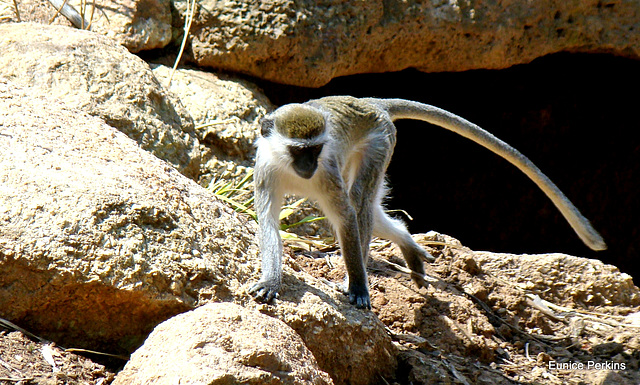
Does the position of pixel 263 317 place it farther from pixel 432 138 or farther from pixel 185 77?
pixel 432 138

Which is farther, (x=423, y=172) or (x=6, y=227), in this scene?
(x=423, y=172)

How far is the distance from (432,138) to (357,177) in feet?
15.8

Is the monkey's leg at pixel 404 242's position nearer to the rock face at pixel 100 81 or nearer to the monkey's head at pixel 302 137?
the monkey's head at pixel 302 137

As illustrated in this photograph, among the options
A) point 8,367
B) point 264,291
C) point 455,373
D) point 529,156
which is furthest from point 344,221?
point 529,156

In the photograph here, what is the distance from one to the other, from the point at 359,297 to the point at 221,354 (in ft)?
5.16

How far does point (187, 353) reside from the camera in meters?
2.60

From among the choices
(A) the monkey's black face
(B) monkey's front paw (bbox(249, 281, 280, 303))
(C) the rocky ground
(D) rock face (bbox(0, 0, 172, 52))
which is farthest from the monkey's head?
(D) rock face (bbox(0, 0, 172, 52))

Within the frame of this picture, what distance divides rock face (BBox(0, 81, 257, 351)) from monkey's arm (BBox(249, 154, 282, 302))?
12 centimetres

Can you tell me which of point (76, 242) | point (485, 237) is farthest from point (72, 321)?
point (485, 237)

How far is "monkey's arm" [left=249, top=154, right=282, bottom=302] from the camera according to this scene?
3.47m

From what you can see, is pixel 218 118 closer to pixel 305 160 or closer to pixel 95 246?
pixel 305 160

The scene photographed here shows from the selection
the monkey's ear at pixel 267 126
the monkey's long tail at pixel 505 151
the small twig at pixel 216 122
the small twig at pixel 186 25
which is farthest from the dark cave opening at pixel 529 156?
the monkey's ear at pixel 267 126

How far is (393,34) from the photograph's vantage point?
6.88 metres

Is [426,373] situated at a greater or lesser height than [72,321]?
lesser
